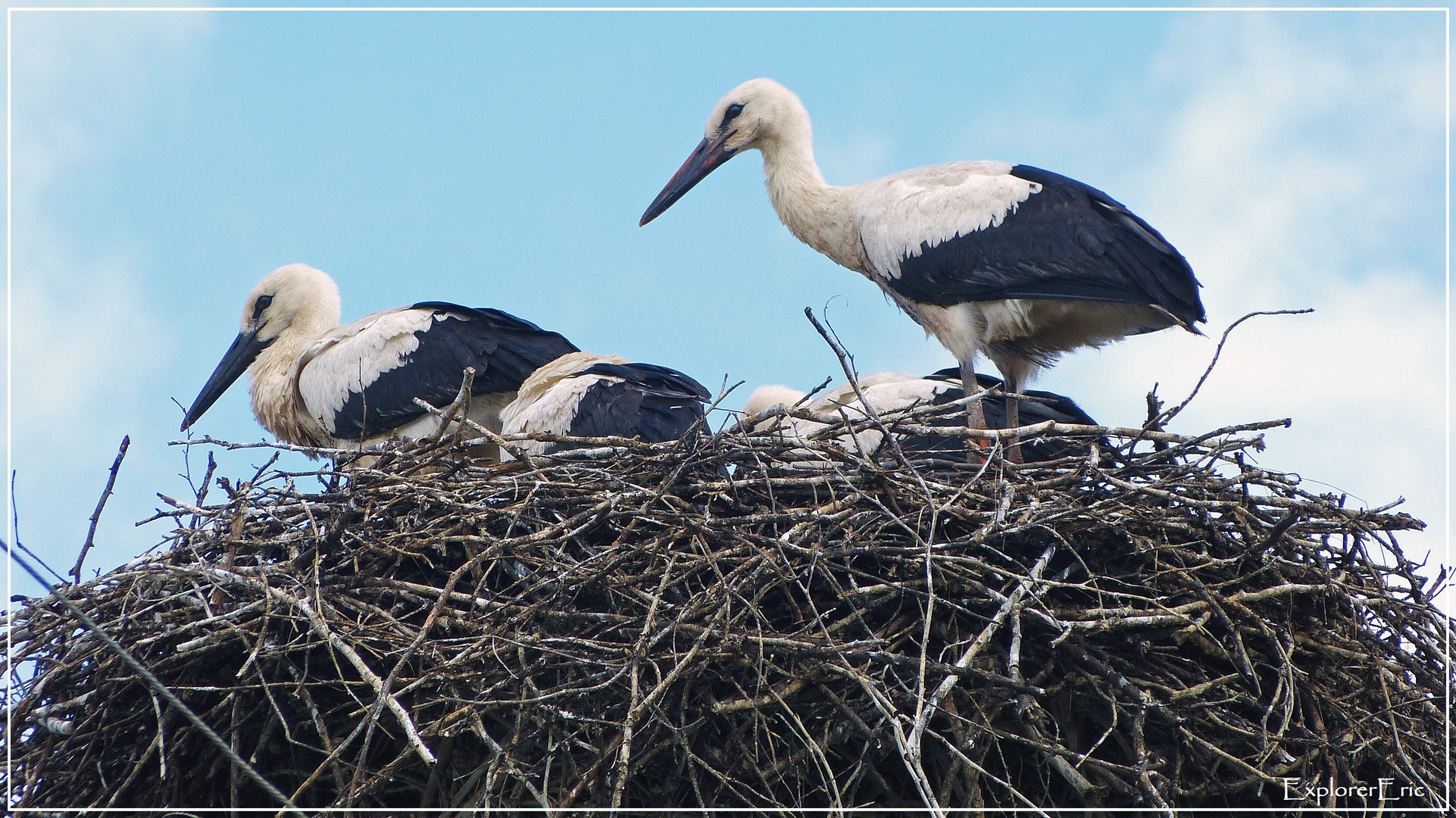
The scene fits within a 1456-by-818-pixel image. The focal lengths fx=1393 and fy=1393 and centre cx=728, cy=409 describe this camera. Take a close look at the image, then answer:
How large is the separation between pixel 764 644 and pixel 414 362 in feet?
8.83

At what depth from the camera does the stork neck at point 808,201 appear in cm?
546

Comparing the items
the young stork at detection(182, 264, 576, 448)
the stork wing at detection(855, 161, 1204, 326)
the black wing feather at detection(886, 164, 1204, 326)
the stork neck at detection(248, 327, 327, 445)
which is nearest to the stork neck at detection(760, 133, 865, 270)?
the stork wing at detection(855, 161, 1204, 326)

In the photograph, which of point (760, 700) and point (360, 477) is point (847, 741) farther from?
point (360, 477)

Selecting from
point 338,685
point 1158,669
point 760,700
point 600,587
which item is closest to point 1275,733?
point 1158,669

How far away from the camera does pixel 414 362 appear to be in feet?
18.0

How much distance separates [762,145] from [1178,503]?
2.84m

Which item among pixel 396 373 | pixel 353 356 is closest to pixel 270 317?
pixel 353 356

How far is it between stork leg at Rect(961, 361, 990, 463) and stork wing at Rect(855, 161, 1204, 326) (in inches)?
10.3

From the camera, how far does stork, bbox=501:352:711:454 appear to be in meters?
4.76

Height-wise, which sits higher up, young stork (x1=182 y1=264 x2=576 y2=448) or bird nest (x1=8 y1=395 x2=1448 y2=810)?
young stork (x1=182 y1=264 x2=576 y2=448)

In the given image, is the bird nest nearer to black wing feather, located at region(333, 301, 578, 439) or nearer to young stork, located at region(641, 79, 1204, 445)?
young stork, located at region(641, 79, 1204, 445)

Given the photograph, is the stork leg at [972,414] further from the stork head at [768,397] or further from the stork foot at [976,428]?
the stork head at [768,397]

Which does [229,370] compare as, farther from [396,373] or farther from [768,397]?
[768,397]

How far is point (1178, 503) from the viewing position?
361 cm
